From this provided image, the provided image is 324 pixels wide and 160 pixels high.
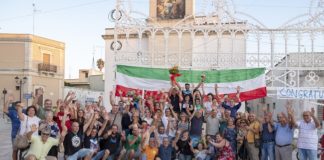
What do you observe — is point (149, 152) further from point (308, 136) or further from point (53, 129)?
point (308, 136)

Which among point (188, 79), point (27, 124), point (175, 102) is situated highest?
point (188, 79)

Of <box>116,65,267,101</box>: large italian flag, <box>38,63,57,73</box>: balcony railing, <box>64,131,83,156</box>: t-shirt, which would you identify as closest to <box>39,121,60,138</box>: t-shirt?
→ <box>64,131,83,156</box>: t-shirt

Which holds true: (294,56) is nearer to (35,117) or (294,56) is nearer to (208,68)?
(208,68)

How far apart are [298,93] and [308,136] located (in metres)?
3.64

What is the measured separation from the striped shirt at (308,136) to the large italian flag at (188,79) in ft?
12.6

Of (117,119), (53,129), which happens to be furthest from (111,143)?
(53,129)

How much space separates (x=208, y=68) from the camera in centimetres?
1397

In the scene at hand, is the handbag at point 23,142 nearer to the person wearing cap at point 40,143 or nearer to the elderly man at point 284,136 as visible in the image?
the person wearing cap at point 40,143

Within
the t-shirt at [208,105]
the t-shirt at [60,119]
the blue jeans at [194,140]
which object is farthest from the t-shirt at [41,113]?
the t-shirt at [208,105]

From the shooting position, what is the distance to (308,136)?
973 centimetres

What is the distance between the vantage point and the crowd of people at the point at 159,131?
9172mm

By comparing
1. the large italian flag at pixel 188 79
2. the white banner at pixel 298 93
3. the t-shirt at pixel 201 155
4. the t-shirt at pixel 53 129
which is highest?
the large italian flag at pixel 188 79

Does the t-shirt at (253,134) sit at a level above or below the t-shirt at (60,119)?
below

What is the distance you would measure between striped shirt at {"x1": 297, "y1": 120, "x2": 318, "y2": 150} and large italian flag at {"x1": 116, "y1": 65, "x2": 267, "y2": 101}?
3.84 metres
